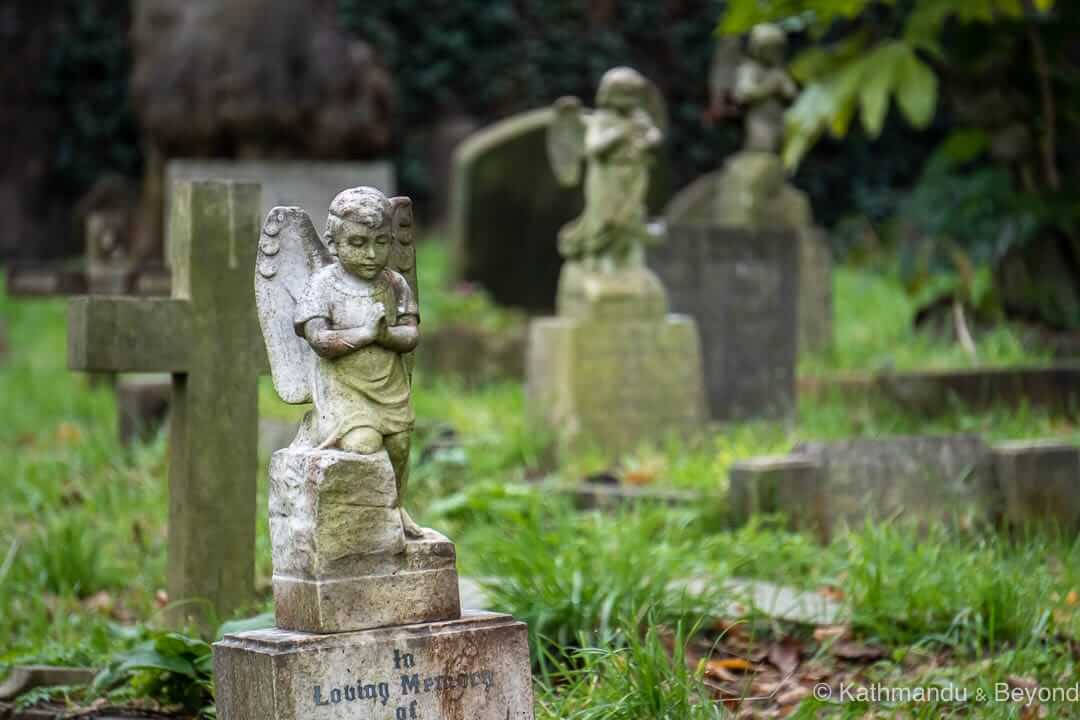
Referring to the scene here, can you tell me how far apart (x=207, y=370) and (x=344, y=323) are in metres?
1.58

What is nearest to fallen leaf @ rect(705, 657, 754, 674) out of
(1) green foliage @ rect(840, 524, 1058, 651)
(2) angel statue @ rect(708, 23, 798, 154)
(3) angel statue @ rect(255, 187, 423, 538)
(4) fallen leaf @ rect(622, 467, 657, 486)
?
(1) green foliage @ rect(840, 524, 1058, 651)

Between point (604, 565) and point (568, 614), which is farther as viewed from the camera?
point (604, 565)

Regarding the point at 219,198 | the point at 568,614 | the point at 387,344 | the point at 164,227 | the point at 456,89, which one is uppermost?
the point at 456,89

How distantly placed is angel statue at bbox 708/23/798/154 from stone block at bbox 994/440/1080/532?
6.19 m

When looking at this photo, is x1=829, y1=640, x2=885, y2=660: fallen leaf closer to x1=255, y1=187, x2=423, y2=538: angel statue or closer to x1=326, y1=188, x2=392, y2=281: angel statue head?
x1=255, y1=187, x2=423, y2=538: angel statue

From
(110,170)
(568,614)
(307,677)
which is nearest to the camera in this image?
(307,677)

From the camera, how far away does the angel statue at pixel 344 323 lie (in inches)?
155

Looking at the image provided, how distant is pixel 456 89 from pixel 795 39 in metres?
4.04

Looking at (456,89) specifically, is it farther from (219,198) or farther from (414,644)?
(414,644)

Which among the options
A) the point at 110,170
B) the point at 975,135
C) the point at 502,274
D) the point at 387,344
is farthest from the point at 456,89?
the point at 387,344

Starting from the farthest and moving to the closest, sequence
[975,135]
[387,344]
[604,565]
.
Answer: [975,135] < [604,565] < [387,344]

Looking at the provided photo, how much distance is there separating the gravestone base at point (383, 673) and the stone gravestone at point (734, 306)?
591cm

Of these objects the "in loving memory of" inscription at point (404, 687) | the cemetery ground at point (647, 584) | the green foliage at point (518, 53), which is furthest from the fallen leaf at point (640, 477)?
the green foliage at point (518, 53)

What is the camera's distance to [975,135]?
1139cm
